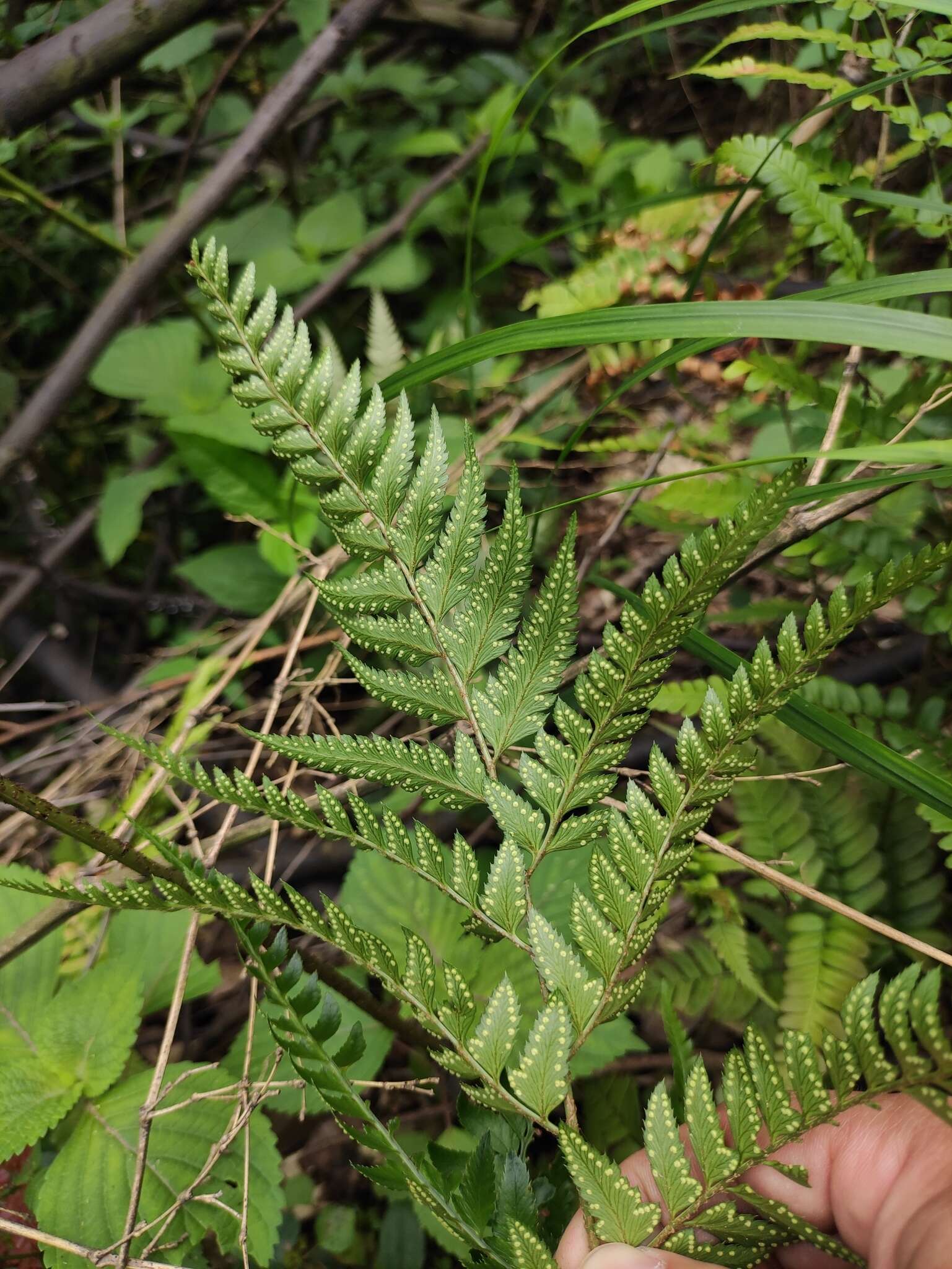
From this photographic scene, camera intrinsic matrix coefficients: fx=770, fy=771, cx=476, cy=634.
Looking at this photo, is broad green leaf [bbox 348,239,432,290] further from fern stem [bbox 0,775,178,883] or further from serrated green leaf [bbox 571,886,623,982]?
serrated green leaf [bbox 571,886,623,982]

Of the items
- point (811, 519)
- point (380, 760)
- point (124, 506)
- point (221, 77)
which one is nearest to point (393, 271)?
point (221, 77)

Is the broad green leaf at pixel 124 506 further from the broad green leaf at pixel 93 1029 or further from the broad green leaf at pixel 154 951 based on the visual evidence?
the broad green leaf at pixel 93 1029

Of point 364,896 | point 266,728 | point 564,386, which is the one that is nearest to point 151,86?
point 564,386

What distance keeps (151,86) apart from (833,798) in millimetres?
3354

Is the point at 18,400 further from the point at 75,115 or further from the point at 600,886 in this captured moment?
the point at 600,886

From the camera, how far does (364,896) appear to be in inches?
58.4

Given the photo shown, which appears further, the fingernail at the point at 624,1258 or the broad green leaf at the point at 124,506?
the broad green leaf at the point at 124,506

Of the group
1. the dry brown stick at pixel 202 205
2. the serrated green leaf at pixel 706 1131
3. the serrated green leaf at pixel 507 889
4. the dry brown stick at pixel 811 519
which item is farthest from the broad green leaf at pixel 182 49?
the serrated green leaf at pixel 706 1131

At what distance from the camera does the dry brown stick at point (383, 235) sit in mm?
2199

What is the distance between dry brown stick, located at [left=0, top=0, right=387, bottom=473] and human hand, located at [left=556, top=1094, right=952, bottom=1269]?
1.94 m

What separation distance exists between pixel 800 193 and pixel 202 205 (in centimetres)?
139

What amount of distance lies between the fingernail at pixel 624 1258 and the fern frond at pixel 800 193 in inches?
50.4

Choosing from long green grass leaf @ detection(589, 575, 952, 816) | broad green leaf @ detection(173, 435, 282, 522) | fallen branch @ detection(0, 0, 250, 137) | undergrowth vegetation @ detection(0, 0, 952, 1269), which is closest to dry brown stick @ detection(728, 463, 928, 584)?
undergrowth vegetation @ detection(0, 0, 952, 1269)

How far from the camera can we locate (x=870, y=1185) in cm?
100
